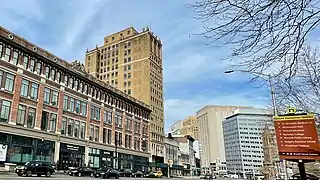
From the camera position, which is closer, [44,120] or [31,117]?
[31,117]

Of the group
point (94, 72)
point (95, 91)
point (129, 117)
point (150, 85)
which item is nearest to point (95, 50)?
point (94, 72)

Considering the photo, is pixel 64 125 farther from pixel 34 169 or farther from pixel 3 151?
pixel 34 169

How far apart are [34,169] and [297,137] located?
29.4 m

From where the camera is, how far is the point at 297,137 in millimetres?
7488

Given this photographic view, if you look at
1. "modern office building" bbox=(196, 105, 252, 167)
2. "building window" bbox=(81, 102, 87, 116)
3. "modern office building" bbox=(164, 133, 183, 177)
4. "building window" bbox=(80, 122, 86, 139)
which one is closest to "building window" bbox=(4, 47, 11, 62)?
"building window" bbox=(81, 102, 87, 116)

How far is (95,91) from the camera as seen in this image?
58781 millimetres

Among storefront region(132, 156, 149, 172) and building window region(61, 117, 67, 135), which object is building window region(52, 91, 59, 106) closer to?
building window region(61, 117, 67, 135)

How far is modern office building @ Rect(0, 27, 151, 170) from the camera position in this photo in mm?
39469

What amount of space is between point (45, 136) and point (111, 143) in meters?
19.5

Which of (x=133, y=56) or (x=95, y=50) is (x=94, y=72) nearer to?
(x=95, y=50)

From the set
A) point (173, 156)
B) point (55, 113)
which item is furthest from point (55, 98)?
point (173, 156)

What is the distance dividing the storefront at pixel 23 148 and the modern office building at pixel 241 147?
41.0 metres

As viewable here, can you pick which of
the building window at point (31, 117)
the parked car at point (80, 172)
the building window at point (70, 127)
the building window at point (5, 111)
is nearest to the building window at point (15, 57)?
the building window at point (5, 111)

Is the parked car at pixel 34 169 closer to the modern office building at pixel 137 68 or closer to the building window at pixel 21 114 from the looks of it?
the building window at pixel 21 114
